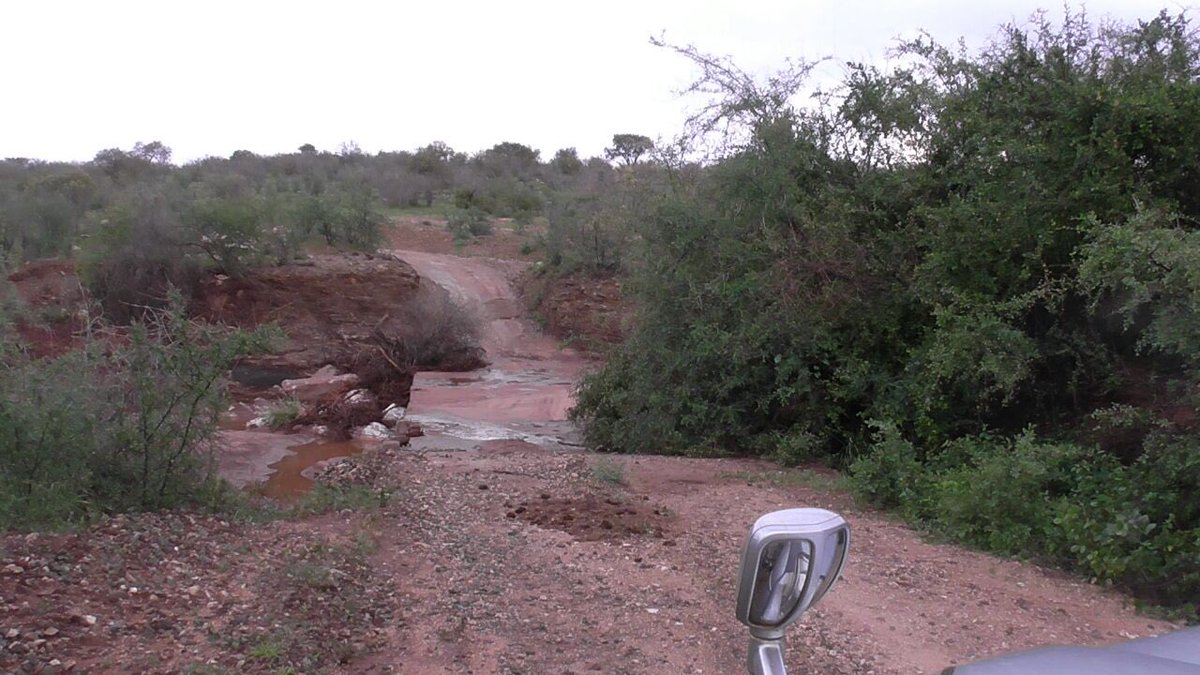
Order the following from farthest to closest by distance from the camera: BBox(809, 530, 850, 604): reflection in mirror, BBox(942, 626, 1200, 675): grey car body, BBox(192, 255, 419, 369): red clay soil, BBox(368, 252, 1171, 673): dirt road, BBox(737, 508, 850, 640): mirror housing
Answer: BBox(192, 255, 419, 369): red clay soil, BBox(368, 252, 1171, 673): dirt road, BBox(809, 530, 850, 604): reflection in mirror, BBox(737, 508, 850, 640): mirror housing, BBox(942, 626, 1200, 675): grey car body

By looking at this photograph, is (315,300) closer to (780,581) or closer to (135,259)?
(135,259)

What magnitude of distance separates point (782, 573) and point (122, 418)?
6803mm

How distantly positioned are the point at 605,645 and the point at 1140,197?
681 centimetres

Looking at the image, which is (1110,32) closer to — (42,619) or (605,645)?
(605,645)

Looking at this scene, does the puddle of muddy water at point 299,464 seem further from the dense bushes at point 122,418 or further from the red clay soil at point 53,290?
the red clay soil at point 53,290

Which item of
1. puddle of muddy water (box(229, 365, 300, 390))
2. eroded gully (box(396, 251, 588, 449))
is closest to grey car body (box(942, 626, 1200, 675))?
eroded gully (box(396, 251, 588, 449))

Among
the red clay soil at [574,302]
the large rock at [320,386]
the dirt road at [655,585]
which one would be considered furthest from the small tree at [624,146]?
the dirt road at [655,585]

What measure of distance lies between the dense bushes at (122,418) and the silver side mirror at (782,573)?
5947mm

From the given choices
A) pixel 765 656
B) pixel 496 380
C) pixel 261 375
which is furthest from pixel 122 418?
pixel 261 375

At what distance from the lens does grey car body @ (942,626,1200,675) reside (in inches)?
90.8

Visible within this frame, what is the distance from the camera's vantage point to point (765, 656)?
8.45 ft

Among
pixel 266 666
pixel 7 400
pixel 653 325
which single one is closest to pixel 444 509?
pixel 7 400

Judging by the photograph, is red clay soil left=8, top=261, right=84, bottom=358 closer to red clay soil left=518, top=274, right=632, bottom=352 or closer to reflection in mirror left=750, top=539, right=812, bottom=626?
red clay soil left=518, top=274, right=632, bottom=352

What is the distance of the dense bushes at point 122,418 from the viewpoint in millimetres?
7492
